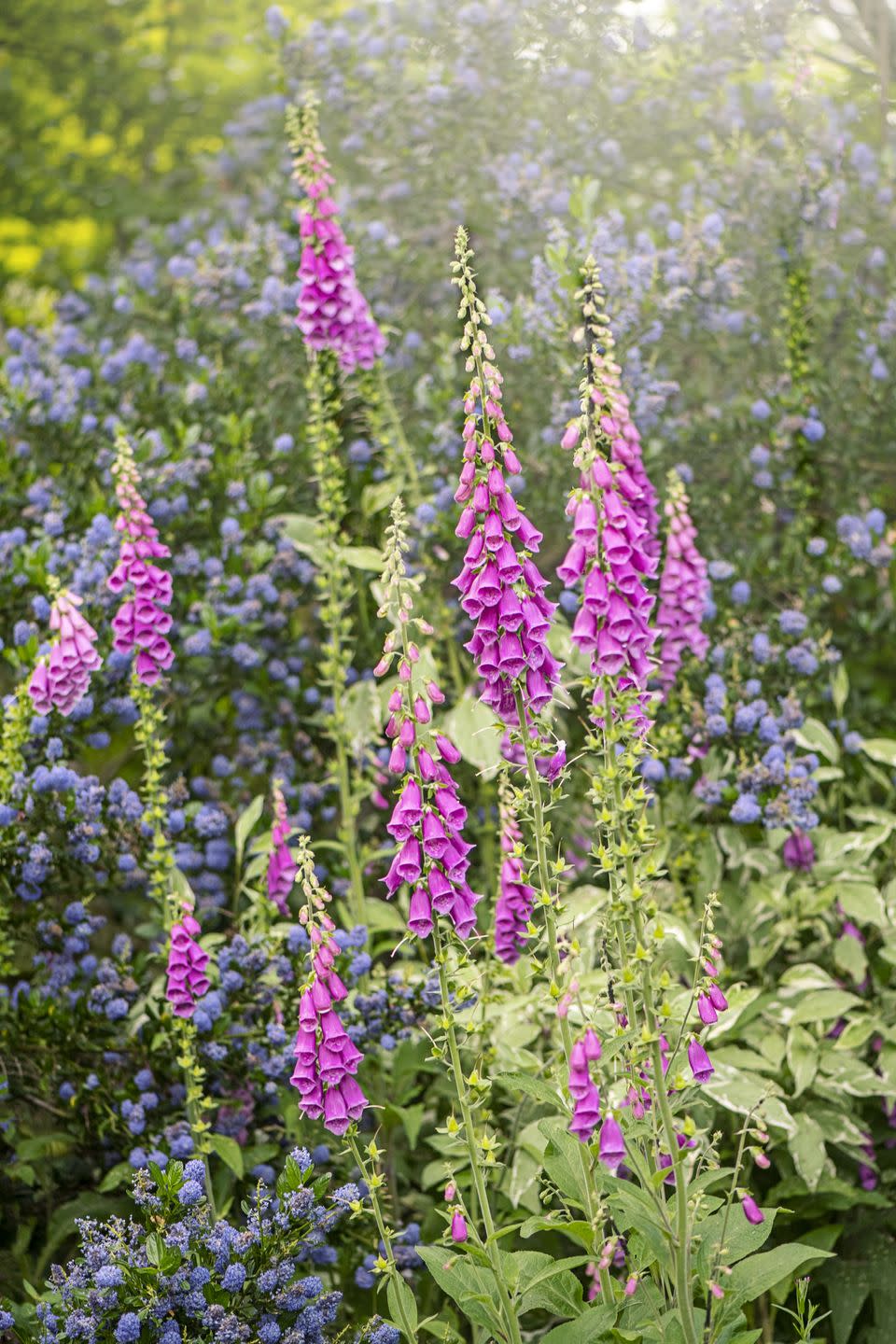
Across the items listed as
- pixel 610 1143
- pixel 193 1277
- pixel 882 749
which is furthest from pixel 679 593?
pixel 193 1277

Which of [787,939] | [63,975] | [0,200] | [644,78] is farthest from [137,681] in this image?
[0,200]

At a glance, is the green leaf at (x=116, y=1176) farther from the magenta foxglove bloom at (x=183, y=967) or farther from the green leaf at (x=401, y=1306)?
the green leaf at (x=401, y=1306)

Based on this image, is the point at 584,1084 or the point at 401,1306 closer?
the point at 584,1084

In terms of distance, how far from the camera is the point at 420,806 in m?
2.63

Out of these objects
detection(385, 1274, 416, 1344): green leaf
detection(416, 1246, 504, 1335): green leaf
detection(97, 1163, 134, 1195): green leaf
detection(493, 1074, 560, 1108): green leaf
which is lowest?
detection(97, 1163, 134, 1195): green leaf

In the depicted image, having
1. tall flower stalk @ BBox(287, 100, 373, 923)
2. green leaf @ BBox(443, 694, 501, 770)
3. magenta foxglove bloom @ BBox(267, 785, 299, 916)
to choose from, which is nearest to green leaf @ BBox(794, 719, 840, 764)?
green leaf @ BBox(443, 694, 501, 770)

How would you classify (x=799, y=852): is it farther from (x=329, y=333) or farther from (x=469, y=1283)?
(x=329, y=333)

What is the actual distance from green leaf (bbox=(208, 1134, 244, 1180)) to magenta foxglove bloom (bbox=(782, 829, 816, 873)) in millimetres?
1996

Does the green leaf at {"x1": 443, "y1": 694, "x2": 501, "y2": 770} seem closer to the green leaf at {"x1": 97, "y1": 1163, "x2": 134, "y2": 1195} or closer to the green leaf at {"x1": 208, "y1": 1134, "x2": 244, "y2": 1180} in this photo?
the green leaf at {"x1": 208, "y1": 1134, "x2": 244, "y2": 1180}

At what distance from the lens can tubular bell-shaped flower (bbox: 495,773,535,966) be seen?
3207 mm

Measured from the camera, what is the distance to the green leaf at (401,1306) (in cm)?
280

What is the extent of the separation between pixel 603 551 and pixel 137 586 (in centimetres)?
167

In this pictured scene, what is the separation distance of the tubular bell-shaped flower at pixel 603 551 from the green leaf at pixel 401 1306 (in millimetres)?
1320

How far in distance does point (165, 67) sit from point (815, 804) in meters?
7.48
